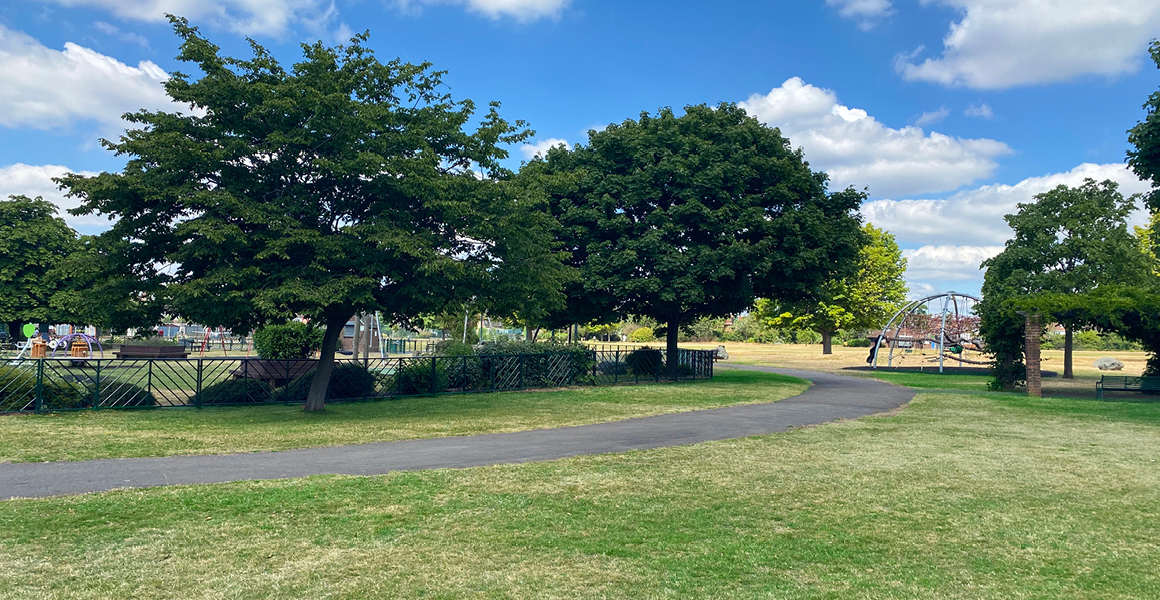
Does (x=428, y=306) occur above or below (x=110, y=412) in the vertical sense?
above

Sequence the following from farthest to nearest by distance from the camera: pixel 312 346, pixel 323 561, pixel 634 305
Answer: pixel 634 305 < pixel 312 346 < pixel 323 561

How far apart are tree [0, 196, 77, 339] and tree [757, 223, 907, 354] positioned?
4668 cm

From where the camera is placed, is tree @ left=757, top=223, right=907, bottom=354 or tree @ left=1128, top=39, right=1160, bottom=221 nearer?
tree @ left=1128, top=39, right=1160, bottom=221

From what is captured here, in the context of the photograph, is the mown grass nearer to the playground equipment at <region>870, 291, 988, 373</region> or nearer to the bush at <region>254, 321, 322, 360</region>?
the playground equipment at <region>870, 291, 988, 373</region>

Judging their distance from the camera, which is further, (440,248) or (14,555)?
(440,248)

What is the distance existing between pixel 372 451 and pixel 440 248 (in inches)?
216

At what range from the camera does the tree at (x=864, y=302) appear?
58.7m

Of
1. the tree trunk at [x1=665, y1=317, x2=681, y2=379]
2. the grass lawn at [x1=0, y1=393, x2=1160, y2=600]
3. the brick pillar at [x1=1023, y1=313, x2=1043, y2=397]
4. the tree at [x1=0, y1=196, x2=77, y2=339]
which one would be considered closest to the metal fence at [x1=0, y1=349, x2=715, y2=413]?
the tree trunk at [x1=665, y1=317, x2=681, y2=379]

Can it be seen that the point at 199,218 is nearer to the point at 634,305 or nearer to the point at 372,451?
the point at 372,451

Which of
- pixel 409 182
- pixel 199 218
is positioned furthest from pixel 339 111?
pixel 199 218

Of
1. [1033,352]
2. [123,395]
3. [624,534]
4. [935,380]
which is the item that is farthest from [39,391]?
[935,380]

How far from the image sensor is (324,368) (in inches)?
667

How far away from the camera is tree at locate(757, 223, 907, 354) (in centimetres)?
5872

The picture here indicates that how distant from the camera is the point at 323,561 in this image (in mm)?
5621
